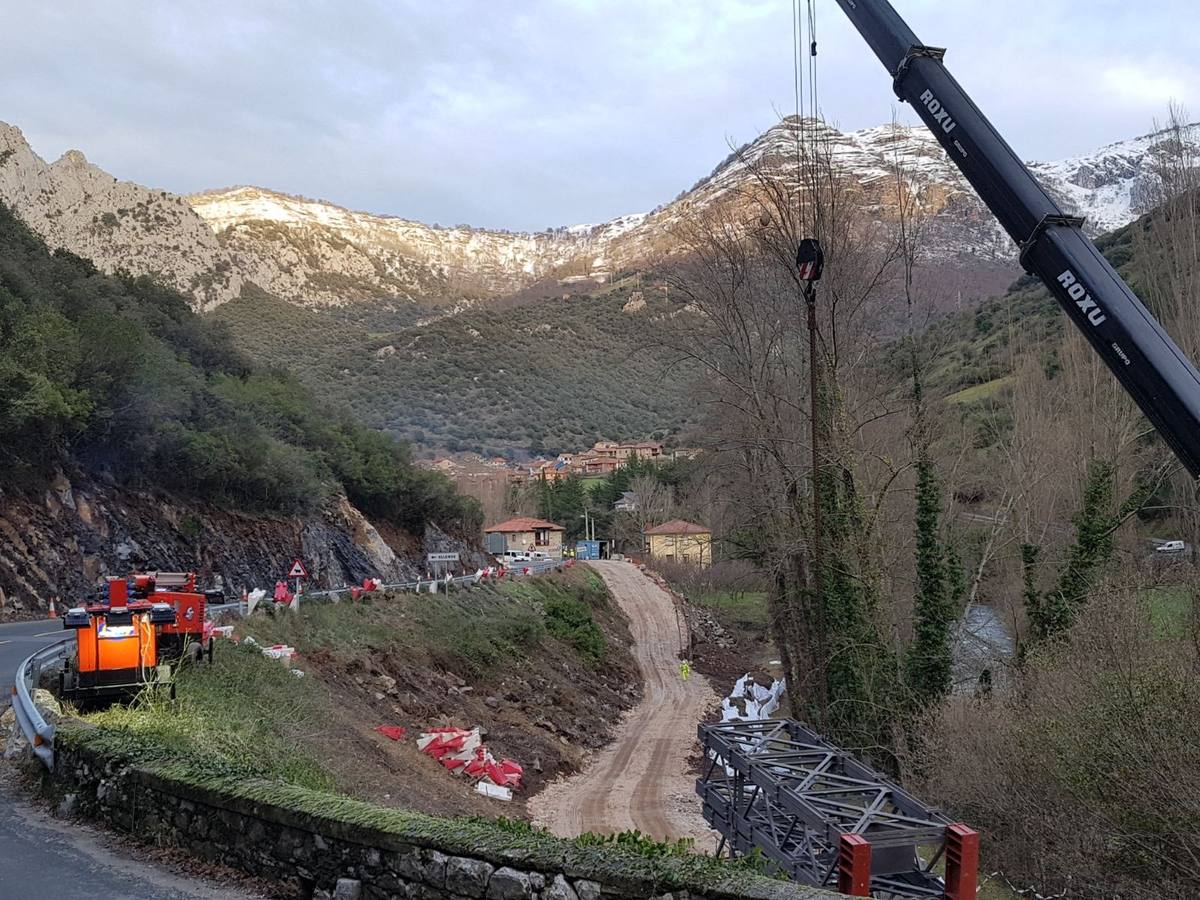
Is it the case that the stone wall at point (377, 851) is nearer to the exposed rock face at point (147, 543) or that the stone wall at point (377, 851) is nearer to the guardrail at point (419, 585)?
the guardrail at point (419, 585)

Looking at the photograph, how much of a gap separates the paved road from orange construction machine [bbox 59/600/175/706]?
231cm

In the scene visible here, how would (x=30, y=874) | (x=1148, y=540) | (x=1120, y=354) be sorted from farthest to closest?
1. (x=1148, y=540)
2. (x=1120, y=354)
3. (x=30, y=874)

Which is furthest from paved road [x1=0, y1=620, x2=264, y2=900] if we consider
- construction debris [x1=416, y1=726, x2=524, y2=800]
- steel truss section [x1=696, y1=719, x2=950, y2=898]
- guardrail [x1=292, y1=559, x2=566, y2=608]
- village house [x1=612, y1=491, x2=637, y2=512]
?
village house [x1=612, y1=491, x2=637, y2=512]

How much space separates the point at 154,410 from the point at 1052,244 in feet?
92.3

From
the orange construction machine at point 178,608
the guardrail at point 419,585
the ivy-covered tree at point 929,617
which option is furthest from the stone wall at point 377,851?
the ivy-covered tree at point 929,617

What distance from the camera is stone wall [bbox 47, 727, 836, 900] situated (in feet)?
16.0

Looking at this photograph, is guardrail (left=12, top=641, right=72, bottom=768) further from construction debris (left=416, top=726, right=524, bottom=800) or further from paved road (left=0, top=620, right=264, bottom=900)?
construction debris (left=416, top=726, right=524, bottom=800)

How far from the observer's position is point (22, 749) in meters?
9.67

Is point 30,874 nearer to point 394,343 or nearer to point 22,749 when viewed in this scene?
point 22,749

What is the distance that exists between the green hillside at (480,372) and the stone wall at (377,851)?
86903mm

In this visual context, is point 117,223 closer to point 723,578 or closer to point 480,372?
point 480,372

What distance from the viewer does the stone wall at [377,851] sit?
4879 millimetres

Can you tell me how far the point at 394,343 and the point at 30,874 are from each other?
364ft

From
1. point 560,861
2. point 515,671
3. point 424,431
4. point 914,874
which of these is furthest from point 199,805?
point 424,431
